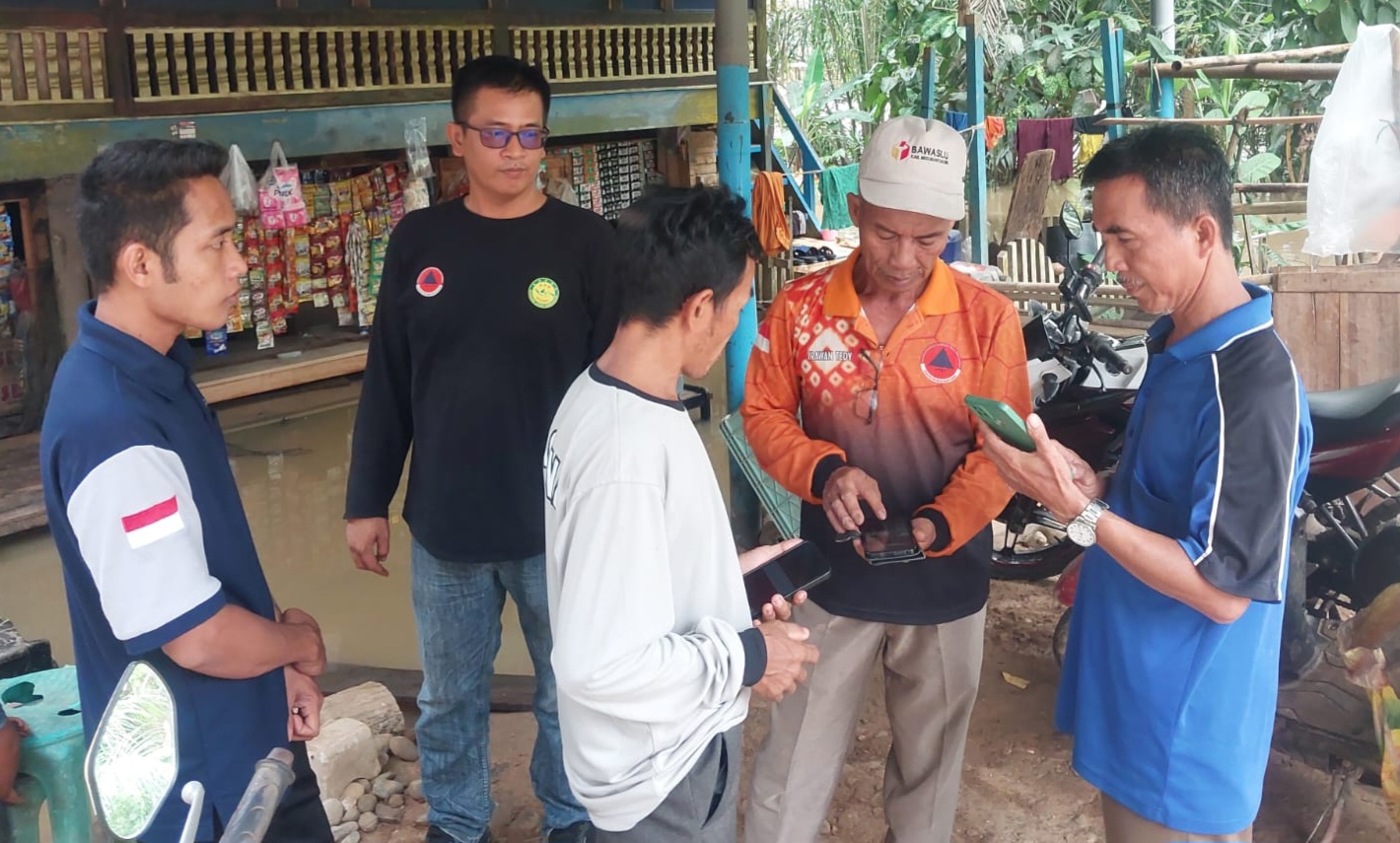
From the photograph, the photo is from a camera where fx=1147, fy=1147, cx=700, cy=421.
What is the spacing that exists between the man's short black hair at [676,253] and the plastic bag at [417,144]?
4.37m

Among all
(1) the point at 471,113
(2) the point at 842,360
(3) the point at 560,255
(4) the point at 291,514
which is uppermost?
(1) the point at 471,113

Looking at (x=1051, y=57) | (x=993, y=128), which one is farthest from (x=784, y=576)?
(x=1051, y=57)

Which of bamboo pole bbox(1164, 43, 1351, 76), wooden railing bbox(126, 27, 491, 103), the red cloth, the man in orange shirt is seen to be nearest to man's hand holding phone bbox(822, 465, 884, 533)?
the man in orange shirt

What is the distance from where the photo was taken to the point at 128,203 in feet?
5.84

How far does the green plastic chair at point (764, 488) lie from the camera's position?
5.42 metres

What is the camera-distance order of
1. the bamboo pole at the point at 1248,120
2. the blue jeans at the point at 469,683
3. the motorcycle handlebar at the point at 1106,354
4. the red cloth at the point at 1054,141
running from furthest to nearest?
the red cloth at the point at 1054,141
the bamboo pole at the point at 1248,120
the motorcycle handlebar at the point at 1106,354
the blue jeans at the point at 469,683

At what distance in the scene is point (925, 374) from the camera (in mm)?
2496

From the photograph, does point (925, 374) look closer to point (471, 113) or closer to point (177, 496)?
point (471, 113)

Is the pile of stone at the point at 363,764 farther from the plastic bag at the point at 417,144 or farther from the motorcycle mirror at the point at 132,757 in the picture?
the plastic bag at the point at 417,144

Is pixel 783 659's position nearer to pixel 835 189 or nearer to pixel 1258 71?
pixel 1258 71

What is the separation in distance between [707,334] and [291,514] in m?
4.85

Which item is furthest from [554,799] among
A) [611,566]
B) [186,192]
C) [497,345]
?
[186,192]

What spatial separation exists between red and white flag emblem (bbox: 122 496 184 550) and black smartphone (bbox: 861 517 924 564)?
1.35 metres

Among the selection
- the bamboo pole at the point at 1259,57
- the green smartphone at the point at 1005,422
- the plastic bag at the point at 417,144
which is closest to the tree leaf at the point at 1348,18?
the bamboo pole at the point at 1259,57
